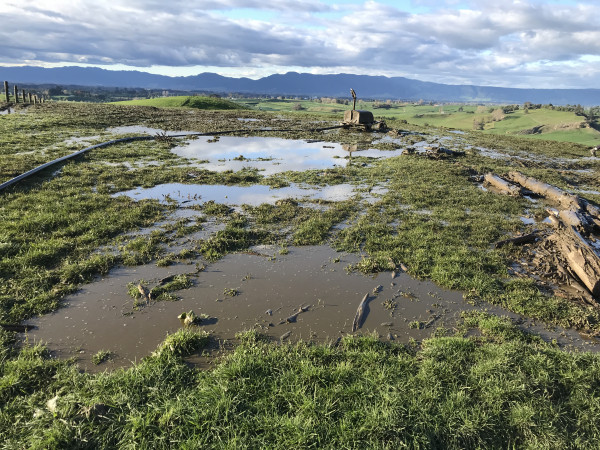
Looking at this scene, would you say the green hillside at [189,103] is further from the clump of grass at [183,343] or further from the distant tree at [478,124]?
the clump of grass at [183,343]

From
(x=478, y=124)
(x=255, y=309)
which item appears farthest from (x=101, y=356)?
(x=478, y=124)

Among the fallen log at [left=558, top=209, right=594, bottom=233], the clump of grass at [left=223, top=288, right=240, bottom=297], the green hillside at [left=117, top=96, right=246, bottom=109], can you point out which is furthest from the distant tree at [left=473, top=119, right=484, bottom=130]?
the clump of grass at [left=223, top=288, right=240, bottom=297]

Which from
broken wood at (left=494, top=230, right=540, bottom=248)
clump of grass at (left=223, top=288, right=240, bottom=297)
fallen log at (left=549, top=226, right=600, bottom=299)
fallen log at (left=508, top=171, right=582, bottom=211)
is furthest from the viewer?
fallen log at (left=508, top=171, right=582, bottom=211)

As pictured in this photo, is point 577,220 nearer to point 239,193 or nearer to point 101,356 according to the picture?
point 239,193

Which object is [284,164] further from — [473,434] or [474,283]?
[473,434]

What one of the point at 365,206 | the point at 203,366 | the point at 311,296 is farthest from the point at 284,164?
the point at 203,366

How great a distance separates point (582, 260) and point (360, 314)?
5546mm

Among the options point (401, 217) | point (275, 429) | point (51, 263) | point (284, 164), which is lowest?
point (275, 429)

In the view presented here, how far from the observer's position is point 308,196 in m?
13.5

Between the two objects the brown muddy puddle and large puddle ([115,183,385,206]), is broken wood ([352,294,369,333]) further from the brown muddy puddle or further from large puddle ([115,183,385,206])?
large puddle ([115,183,385,206])

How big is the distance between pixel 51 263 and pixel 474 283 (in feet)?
31.8

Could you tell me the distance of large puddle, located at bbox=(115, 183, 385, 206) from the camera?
12.6m

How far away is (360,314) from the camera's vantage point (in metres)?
6.37

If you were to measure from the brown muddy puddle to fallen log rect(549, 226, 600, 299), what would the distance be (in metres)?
1.79
